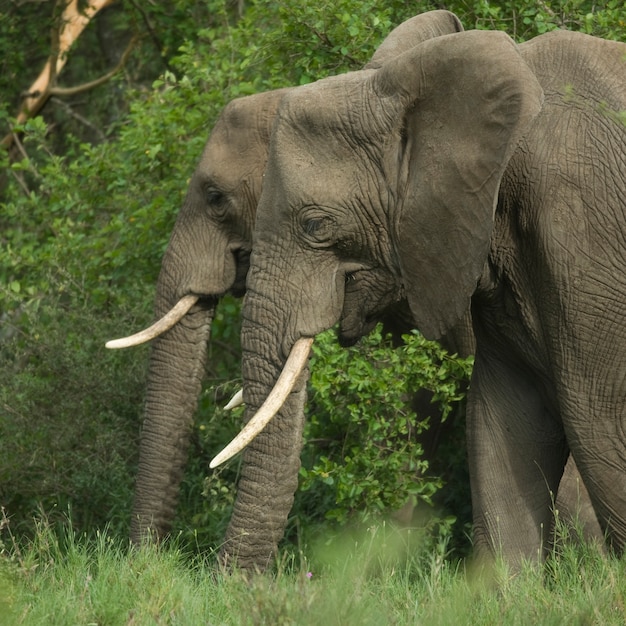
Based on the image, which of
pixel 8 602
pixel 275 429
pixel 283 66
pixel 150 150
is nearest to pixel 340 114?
pixel 275 429

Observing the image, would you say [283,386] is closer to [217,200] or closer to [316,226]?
[316,226]

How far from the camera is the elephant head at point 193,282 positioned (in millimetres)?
6523

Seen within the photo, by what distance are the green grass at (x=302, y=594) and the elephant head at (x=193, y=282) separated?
1.27 meters

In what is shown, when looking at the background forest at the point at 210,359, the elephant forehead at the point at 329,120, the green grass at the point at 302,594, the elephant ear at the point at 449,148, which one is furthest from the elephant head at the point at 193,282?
the elephant ear at the point at 449,148

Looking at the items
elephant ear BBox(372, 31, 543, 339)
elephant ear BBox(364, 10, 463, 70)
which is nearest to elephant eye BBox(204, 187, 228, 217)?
elephant ear BBox(364, 10, 463, 70)

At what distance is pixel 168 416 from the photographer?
6605 millimetres

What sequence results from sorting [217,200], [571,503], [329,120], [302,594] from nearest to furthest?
[302,594], [329,120], [571,503], [217,200]

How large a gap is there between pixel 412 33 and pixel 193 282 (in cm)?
203

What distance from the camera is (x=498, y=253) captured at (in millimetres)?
4680

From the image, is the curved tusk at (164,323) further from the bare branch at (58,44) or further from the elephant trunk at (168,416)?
the bare branch at (58,44)

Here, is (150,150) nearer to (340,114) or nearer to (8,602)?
(340,114)

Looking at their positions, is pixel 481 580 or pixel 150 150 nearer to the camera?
pixel 481 580

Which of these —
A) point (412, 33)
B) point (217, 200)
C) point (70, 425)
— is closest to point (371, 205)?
point (412, 33)

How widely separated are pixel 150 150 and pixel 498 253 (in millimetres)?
3358
